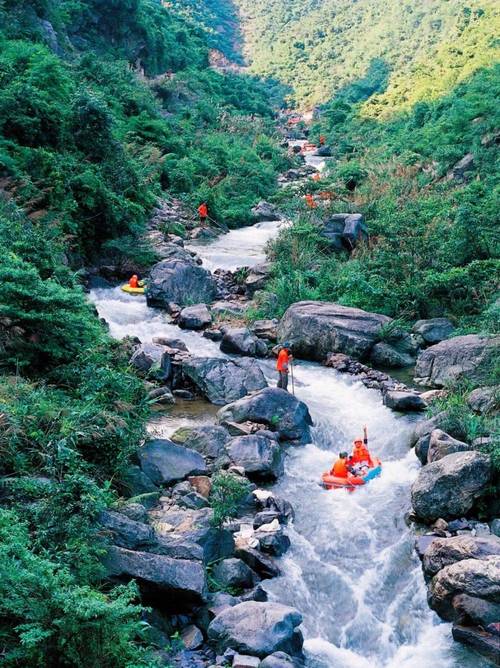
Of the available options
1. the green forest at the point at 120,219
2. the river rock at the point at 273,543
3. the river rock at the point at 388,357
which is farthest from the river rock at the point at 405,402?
the river rock at the point at 273,543

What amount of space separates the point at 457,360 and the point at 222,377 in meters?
4.60

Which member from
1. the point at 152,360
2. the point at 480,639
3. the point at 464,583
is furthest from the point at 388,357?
the point at 480,639

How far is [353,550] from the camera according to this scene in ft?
28.3

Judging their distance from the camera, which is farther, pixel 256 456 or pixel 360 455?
pixel 360 455

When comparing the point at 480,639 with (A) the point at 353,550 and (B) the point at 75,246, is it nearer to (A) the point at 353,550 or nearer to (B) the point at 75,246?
(A) the point at 353,550

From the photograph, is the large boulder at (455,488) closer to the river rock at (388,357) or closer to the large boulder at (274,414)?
the large boulder at (274,414)

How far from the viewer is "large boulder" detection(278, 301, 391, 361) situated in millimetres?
14633

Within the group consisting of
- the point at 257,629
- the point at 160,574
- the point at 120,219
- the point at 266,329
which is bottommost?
the point at 266,329

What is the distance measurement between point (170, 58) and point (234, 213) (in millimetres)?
23092

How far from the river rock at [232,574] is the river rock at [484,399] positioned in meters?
5.10

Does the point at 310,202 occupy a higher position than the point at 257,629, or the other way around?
the point at 310,202

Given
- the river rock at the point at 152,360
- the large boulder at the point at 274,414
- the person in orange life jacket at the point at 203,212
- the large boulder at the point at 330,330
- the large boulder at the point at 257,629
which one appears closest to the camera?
the large boulder at the point at 257,629

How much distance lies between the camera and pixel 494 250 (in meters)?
16.3

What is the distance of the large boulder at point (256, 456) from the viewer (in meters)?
9.96
